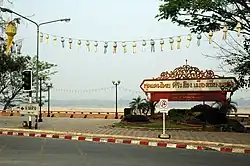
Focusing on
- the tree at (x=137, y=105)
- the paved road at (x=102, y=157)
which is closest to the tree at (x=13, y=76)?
the tree at (x=137, y=105)

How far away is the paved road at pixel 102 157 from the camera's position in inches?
473

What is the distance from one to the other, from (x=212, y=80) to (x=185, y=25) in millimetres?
11142

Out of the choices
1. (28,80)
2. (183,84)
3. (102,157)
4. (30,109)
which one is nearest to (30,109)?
(30,109)

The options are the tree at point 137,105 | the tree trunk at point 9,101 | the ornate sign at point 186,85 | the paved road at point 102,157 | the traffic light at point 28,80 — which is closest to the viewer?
the paved road at point 102,157

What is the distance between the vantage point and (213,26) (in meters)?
20.6

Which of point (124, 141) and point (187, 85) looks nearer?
point (124, 141)

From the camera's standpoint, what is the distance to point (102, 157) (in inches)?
525

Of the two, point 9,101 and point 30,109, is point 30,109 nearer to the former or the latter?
point 30,109

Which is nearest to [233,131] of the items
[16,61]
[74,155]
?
[74,155]

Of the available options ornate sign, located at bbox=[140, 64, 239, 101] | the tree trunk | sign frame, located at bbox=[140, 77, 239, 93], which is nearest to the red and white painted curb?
ornate sign, located at bbox=[140, 64, 239, 101]

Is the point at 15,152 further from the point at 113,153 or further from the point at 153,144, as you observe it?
the point at 153,144

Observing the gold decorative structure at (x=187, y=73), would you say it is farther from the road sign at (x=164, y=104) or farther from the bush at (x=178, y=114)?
the road sign at (x=164, y=104)

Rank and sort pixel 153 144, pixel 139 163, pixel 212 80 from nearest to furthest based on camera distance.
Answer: pixel 139 163 < pixel 153 144 < pixel 212 80

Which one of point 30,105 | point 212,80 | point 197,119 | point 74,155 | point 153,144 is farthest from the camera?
point 212,80
